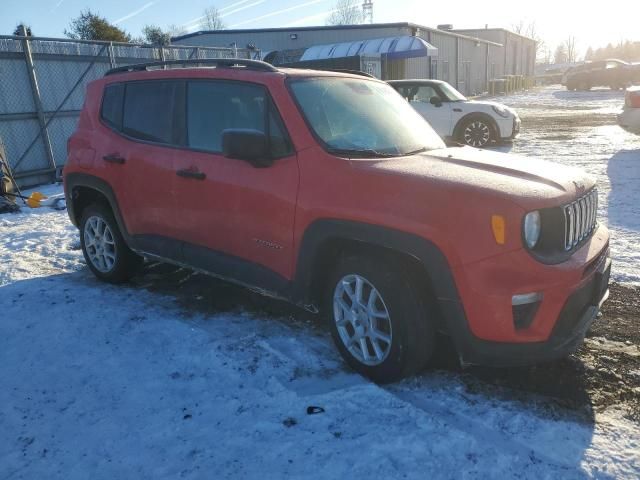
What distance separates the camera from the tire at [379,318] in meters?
2.87

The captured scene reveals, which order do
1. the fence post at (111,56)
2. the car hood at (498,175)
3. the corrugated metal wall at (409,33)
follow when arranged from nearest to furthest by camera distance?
the car hood at (498,175) → the fence post at (111,56) → the corrugated metal wall at (409,33)

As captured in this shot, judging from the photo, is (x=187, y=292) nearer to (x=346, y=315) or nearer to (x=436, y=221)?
(x=346, y=315)

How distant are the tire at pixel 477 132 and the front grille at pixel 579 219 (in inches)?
366

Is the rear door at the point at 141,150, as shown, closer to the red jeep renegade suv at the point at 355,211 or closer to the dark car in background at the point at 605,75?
the red jeep renegade suv at the point at 355,211

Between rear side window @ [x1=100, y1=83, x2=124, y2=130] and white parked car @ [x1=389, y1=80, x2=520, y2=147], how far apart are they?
8.48 metres

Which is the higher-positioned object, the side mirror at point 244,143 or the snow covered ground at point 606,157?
the side mirror at point 244,143

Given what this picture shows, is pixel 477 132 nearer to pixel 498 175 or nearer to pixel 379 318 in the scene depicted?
pixel 498 175

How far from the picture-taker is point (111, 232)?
4.74 m

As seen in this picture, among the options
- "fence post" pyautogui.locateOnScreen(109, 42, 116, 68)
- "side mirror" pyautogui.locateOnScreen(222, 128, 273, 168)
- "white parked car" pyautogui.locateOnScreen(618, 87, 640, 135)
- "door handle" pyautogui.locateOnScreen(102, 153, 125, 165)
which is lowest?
"white parked car" pyautogui.locateOnScreen(618, 87, 640, 135)

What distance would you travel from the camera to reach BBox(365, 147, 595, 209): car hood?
268cm

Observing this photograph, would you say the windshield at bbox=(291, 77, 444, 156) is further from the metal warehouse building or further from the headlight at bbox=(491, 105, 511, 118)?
the metal warehouse building

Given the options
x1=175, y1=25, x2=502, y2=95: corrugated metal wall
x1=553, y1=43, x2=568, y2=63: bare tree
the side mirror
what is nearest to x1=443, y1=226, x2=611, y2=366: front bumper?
the side mirror

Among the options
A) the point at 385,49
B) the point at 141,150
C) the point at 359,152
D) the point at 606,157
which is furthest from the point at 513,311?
the point at 385,49

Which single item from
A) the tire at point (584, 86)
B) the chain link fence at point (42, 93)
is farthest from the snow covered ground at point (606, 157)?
the tire at point (584, 86)
